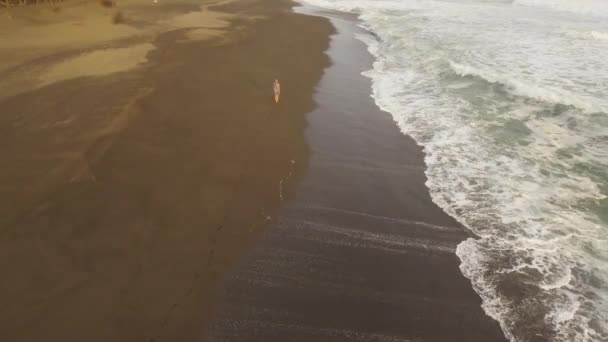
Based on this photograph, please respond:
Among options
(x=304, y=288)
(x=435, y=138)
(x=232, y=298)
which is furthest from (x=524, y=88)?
(x=232, y=298)

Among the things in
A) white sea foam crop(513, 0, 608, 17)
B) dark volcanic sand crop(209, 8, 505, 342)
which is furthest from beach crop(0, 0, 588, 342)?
white sea foam crop(513, 0, 608, 17)

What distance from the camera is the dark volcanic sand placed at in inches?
199

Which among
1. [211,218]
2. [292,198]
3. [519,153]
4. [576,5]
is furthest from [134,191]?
[576,5]

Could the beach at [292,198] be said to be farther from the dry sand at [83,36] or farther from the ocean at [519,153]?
the dry sand at [83,36]

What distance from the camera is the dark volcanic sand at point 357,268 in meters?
5.05

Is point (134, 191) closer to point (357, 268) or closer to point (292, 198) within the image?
point (292, 198)

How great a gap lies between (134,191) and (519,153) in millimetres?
8415

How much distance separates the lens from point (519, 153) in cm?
954

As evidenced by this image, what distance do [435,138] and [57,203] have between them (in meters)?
8.29

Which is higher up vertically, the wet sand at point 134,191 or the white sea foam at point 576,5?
the white sea foam at point 576,5

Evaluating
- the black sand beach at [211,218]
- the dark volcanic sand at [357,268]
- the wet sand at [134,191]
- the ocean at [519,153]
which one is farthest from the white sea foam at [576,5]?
the dark volcanic sand at [357,268]

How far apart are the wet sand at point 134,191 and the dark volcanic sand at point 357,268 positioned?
478 millimetres

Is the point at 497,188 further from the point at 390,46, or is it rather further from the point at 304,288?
the point at 390,46

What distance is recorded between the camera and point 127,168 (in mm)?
7711
